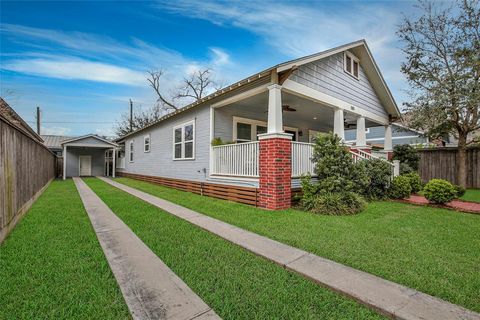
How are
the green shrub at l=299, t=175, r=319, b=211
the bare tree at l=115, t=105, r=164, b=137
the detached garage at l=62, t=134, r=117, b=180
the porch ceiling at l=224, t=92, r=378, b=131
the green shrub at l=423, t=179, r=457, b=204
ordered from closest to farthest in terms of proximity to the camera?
the green shrub at l=299, t=175, r=319, b=211 → the green shrub at l=423, t=179, r=457, b=204 → the porch ceiling at l=224, t=92, r=378, b=131 → the detached garage at l=62, t=134, r=117, b=180 → the bare tree at l=115, t=105, r=164, b=137

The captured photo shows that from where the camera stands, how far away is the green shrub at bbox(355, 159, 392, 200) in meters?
7.83

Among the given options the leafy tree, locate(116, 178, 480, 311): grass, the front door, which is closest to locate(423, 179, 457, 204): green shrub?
locate(116, 178, 480, 311): grass

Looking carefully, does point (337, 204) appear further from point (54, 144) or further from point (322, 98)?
point (54, 144)

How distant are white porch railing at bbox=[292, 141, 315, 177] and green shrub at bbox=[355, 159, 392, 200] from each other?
5.97 ft

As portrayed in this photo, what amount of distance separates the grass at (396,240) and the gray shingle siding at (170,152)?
3259 mm

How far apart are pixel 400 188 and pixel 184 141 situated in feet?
26.8

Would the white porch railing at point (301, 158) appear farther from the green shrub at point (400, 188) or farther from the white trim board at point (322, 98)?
the green shrub at point (400, 188)

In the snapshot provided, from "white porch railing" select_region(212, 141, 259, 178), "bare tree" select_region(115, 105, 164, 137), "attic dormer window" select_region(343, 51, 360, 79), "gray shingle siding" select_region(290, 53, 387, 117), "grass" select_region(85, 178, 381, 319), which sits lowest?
"grass" select_region(85, 178, 381, 319)

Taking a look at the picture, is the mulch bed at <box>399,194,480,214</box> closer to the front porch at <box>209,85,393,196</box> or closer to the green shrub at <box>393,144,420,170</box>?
the front porch at <box>209,85,393,196</box>

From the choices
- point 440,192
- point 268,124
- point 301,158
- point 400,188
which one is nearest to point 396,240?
point 301,158

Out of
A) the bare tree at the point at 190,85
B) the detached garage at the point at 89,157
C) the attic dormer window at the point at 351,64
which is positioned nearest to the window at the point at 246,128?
the attic dormer window at the point at 351,64

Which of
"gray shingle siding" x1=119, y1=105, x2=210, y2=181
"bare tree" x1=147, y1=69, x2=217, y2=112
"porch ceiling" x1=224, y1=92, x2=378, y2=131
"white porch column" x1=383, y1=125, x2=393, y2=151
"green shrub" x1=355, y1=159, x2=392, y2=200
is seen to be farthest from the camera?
"bare tree" x1=147, y1=69, x2=217, y2=112

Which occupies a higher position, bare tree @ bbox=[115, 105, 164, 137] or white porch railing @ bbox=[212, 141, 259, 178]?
bare tree @ bbox=[115, 105, 164, 137]

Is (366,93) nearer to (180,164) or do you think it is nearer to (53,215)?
(180,164)
